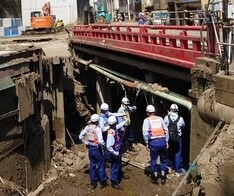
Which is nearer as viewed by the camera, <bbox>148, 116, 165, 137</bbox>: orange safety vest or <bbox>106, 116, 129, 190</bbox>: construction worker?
<bbox>148, 116, 165, 137</bbox>: orange safety vest

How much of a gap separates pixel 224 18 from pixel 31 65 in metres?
6.69

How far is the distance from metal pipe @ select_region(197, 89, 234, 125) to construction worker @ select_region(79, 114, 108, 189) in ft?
7.49

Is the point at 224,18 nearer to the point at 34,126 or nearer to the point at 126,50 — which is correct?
the point at 126,50

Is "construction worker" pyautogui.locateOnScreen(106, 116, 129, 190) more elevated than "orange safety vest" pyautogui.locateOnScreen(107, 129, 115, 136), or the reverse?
"orange safety vest" pyautogui.locateOnScreen(107, 129, 115, 136)

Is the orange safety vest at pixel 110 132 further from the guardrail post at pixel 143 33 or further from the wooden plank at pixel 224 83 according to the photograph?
the guardrail post at pixel 143 33

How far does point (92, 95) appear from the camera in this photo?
17.8 m

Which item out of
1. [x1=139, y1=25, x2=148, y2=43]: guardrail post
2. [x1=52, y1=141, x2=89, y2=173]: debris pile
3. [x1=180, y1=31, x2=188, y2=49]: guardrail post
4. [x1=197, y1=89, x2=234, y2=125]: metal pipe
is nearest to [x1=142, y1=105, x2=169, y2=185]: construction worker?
[x1=197, y1=89, x2=234, y2=125]: metal pipe

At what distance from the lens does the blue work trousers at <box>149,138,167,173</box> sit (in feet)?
27.5

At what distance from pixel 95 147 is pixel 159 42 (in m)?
3.16

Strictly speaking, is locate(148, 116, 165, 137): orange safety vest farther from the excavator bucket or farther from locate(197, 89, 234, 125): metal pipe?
the excavator bucket

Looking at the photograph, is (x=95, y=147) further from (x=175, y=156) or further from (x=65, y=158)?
(x=65, y=158)

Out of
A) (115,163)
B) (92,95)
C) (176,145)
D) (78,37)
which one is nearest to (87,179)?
(115,163)

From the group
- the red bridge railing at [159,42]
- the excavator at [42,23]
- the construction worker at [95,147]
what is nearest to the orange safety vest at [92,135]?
the construction worker at [95,147]

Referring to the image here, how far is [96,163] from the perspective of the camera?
8.80 metres
